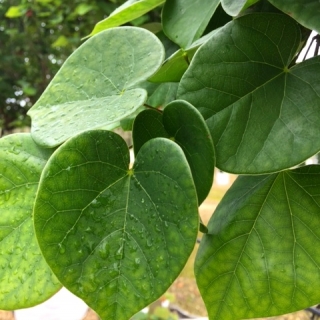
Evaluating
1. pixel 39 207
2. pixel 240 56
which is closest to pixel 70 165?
pixel 39 207

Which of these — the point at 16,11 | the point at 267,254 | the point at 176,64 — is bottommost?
the point at 16,11

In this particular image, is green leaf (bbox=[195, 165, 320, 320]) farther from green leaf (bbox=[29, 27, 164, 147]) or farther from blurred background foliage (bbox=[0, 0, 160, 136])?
blurred background foliage (bbox=[0, 0, 160, 136])

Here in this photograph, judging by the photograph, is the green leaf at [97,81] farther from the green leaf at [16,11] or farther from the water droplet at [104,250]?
the green leaf at [16,11]

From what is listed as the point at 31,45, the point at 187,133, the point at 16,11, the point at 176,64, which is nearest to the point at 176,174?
the point at 187,133

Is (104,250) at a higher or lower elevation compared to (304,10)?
lower

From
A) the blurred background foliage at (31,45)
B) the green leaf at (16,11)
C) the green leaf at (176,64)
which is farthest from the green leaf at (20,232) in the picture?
the green leaf at (16,11)

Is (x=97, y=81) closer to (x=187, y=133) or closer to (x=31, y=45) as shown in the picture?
(x=187, y=133)
